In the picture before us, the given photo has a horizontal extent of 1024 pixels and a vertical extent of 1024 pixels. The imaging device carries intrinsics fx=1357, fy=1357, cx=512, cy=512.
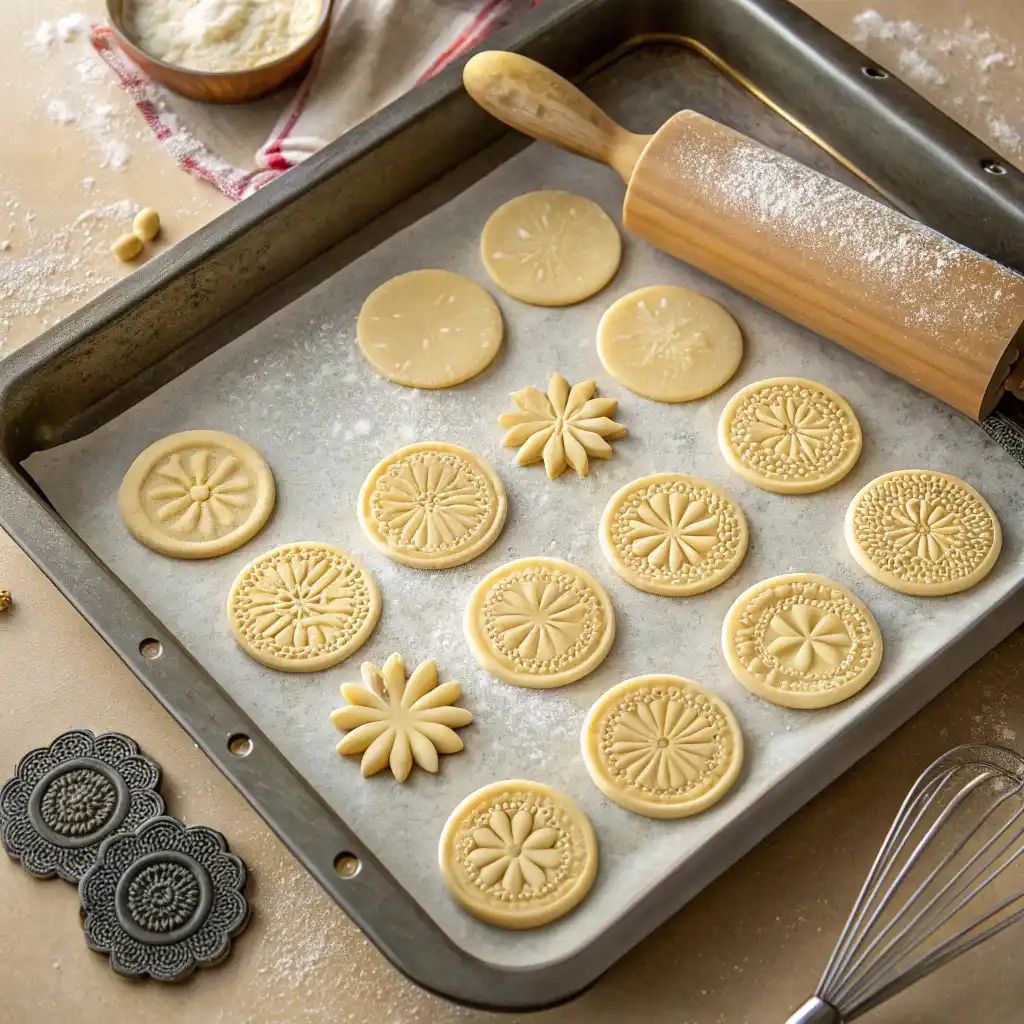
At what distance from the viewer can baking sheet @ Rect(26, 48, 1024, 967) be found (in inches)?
49.7

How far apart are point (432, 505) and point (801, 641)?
15.8 inches

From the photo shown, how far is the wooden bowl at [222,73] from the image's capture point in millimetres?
1720

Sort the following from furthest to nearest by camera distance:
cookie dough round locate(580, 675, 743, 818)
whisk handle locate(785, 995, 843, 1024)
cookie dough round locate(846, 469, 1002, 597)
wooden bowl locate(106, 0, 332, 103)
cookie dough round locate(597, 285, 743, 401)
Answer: wooden bowl locate(106, 0, 332, 103)
cookie dough round locate(597, 285, 743, 401)
cookie dough round locate(846, 469, 1002, 597)
cookie dough round locate(580, 675, 743, 818)
whisk handle locate(785, 995, 843, 1024)

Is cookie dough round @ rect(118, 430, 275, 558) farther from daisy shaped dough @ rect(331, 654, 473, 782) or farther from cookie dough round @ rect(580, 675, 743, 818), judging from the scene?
cookie dough round @ rect(580, 675, 743, 818)

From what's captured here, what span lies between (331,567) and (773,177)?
64cm

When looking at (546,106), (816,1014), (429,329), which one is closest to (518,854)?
(816,1014)

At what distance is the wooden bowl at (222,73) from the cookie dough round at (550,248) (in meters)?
0.37

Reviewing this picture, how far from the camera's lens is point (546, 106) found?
1547 millimetres

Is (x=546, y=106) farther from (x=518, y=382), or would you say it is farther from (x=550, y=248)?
(x=518, y=382)

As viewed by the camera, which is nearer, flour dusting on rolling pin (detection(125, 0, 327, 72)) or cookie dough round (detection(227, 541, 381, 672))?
cookie dough round (detection(227, 541, 381, 672))

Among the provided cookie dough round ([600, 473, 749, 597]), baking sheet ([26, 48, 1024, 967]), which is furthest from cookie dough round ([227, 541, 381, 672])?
cookie dough round ([600, 473, 749, 597])

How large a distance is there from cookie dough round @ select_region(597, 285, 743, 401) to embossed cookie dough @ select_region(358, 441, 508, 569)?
208 mm

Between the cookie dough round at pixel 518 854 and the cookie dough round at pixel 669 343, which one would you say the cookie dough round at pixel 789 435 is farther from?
the cookie dough round at pixel 518 854

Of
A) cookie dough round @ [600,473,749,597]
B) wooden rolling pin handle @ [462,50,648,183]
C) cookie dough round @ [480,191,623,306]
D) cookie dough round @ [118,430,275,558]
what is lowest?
cookie dough round @ [118,430,275,558]
